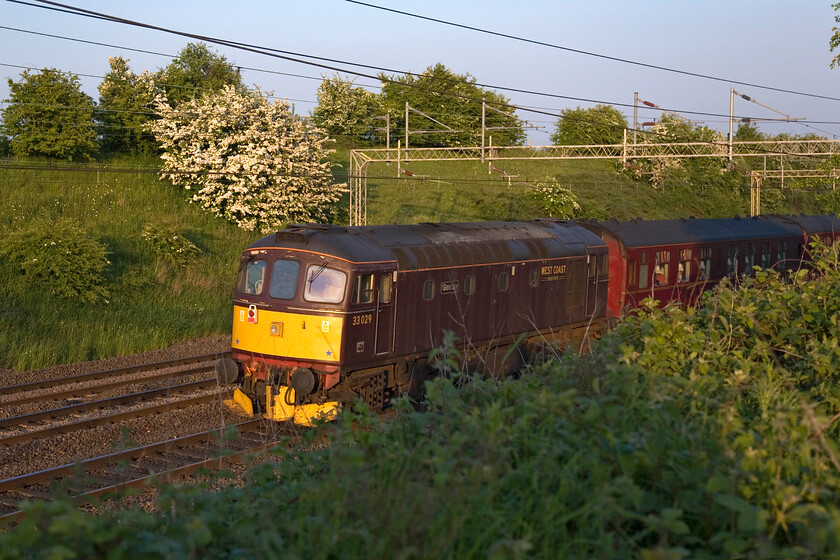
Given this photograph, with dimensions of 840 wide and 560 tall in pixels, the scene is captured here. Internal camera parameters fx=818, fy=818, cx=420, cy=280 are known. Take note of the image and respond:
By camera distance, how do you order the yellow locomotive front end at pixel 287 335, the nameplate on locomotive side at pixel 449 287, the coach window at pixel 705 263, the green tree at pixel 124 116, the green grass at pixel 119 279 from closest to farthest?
1. the yellow locomotive front end at pixel 287 335
2. the nameplate on locomotive side at pixel 449 287
3. the green grass at pixel 119 279
4. the coach window at pixel 705 263
5. the green tree at pixel 124 116

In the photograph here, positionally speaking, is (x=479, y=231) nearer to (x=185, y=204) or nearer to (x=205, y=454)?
(x=205, y=454)

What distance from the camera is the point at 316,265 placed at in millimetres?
12547

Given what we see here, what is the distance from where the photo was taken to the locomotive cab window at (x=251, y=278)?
13164 mm

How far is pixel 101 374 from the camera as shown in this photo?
16.8 m

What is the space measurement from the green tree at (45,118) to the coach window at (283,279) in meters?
22.7

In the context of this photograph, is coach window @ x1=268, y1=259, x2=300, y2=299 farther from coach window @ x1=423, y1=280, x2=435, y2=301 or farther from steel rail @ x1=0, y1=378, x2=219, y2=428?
coach window @ x1=423, y1=280, x2=435, y2=301

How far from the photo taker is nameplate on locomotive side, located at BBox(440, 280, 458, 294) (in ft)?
46.4

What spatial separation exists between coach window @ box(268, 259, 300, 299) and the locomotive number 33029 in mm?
1086

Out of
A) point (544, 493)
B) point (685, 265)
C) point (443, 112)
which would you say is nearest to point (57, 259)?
point (685, 265)

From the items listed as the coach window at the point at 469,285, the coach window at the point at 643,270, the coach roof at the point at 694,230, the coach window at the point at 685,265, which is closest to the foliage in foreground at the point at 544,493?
the coach window at the point at 469,285

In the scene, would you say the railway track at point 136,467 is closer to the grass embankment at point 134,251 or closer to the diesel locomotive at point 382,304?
the diesel locomotive at point 382,304

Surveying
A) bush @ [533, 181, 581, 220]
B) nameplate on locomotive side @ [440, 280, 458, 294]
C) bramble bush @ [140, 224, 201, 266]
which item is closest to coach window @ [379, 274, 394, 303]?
nameplate on locomotive side @ [440, 280, 458, 294]

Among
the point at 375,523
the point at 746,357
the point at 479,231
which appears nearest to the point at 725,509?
the point at 375,523

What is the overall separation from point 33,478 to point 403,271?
6088mm
